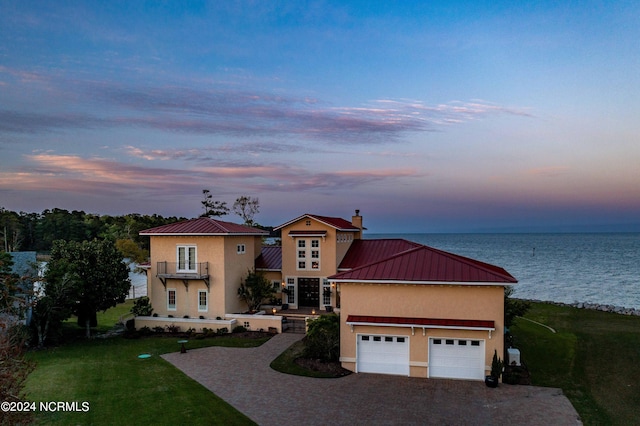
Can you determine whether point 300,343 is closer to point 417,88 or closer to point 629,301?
point 417,88

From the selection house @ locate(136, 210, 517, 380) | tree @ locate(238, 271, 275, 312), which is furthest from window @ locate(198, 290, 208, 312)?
tree @ locate(238, 271, 275, 312)

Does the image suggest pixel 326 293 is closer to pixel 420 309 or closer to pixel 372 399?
pixel 420 309

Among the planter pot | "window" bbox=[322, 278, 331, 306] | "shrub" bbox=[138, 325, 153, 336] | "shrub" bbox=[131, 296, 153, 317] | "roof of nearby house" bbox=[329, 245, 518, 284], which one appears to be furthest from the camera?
"window" bbox=[322, 278, 331, 306]

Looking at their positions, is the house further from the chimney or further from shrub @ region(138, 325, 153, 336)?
the chimney

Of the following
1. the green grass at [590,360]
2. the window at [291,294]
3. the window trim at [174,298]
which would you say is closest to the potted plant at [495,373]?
the green grass at [590,360]

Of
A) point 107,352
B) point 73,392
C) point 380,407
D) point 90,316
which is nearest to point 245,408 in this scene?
point 380,407

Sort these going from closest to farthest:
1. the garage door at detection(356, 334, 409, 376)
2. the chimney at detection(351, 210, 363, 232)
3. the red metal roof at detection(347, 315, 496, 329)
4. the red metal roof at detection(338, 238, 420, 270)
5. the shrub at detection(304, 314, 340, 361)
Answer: the red metal roof at detection(347, 315, 496, 329) < the garage door at detection(356, 334, 409, 376) < the shrub at detection(304, 314, 340, 361) < the red metal roof at detection(338, 238, 420, 270) < the chimney at detection(351, 210, 363, 232)
